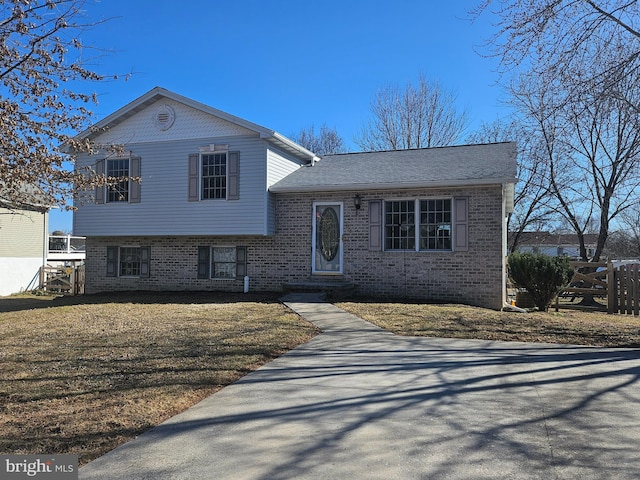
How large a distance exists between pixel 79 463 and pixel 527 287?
12938mm

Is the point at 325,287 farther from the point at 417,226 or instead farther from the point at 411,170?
the point at 411,170

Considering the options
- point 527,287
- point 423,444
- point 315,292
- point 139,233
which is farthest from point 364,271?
point 423,444

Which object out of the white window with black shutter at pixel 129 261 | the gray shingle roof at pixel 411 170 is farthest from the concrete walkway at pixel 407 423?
the white window with black shutter at pixel 129 261

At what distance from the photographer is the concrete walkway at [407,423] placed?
3320mm

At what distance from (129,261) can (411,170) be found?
9.91m

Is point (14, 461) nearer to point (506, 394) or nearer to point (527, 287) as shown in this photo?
point (506, 394)

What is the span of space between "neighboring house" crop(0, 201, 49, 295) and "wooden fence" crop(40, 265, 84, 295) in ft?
1.33

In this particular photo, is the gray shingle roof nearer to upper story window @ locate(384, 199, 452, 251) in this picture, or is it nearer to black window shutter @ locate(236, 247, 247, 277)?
upper story window @ locate(384, 199, 452, 251)

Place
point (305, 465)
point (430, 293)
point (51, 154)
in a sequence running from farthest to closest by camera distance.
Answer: point (430, 293) < point (51, 154) < point (305, 465)

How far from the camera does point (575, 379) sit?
548 centimetres

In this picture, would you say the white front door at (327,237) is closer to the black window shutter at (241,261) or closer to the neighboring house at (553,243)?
the black window shutter at (241,261)

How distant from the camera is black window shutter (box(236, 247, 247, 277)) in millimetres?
15180

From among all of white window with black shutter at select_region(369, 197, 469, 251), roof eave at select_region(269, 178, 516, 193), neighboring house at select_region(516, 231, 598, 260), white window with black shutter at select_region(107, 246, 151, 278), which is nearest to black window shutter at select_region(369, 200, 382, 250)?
white window with black shutter at select_region(369, 197, 469, 251)

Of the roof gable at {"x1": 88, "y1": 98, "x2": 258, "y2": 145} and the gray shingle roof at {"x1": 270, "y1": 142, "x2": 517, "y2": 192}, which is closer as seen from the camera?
the gray shingle roof at {"x1": 270, "y1": 142, "x2": 517, "y2": 192}
